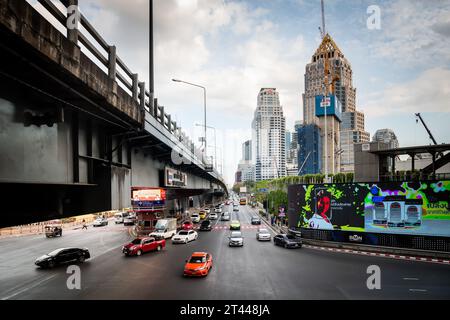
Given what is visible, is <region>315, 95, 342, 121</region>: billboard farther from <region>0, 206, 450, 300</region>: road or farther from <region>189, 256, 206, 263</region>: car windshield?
<region>189, 256, 206, 263</region>: car windshield

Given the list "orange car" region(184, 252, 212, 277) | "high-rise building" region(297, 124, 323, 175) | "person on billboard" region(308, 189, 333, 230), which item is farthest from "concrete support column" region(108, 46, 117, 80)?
"high-rise building" region(297, 124, 323, 175)

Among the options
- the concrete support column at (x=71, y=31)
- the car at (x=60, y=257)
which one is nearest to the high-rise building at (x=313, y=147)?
the car at (x=60, y=257)

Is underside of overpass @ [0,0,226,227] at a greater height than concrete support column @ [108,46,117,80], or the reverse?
concrete support column @ [108,46,117,80]

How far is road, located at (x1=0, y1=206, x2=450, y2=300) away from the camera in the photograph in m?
Answer: 15.2

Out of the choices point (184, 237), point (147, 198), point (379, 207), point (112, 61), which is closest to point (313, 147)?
point (147, 198)

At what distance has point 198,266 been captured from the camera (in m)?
18.9

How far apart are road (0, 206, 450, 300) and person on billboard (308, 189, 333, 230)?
3483 mm

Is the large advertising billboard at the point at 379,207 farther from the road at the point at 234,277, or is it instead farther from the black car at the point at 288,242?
the road at the point at 234,277

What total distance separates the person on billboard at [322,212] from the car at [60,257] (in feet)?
71.6

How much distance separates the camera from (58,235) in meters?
40.3

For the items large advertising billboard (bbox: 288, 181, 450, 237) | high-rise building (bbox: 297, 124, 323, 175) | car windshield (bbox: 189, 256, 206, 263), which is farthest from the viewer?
high-rise building (bbox: 297, 124, 323, 175)

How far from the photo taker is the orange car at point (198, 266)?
18562 millimetres

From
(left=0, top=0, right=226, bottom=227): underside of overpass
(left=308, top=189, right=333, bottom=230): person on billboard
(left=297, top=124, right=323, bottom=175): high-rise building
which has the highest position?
(left=297, top=124, right=323, bottom=175): high-rise building
